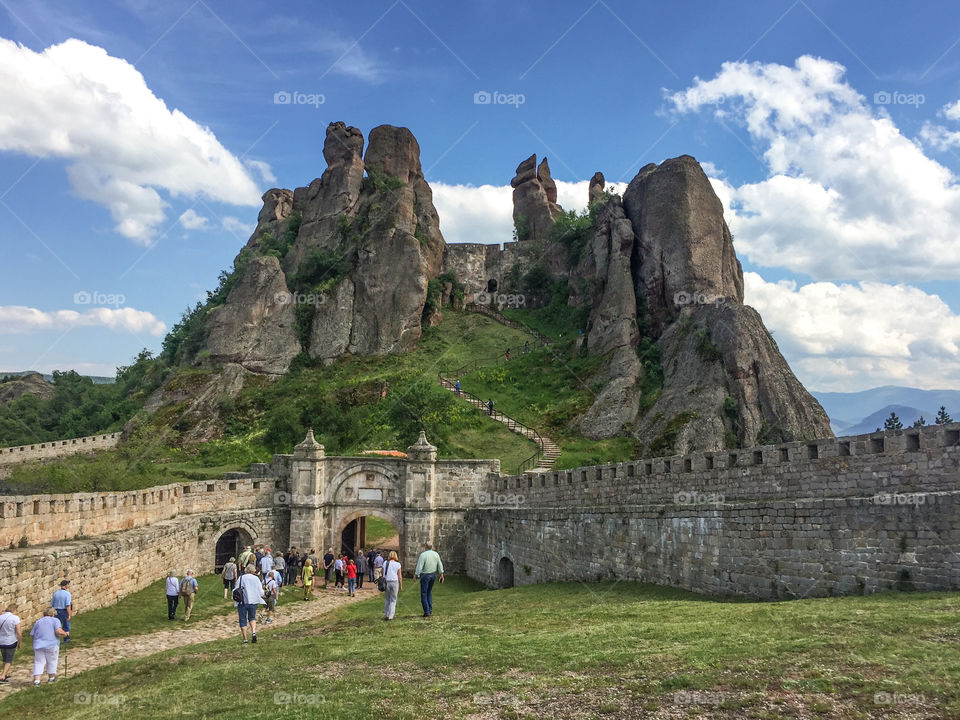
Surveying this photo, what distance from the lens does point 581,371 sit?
153ft

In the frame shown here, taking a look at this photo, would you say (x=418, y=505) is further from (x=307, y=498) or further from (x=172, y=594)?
(x=172, y=594)

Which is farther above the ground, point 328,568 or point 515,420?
point 515,420

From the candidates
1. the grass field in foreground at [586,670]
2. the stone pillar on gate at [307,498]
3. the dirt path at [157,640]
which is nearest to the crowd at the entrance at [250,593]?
the dirt path at [157,640]

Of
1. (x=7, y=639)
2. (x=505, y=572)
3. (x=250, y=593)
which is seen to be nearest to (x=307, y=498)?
(x=505, y=572)

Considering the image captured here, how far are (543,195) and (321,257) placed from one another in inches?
A: 1035

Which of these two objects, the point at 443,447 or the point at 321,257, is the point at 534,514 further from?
the point at 321,257

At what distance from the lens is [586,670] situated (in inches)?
398

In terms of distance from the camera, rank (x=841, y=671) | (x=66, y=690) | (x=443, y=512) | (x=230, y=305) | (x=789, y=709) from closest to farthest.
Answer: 1. (x=789, y=709)
2. (x=841, y=671)
3. (x=66, y=690)
4. (x=443, y=512)
5. (x=230, y=305)

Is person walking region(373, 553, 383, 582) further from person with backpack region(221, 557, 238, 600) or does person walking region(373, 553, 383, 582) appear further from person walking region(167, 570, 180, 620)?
person walking region(167, 570, 180, 620)

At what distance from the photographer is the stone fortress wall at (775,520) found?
13.6m

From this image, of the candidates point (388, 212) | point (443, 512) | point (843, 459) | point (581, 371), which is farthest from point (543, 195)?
point (843, 459)

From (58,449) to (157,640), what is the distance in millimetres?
41263

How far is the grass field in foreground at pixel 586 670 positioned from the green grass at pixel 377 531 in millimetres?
24496

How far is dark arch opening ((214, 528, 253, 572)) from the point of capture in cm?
3116
